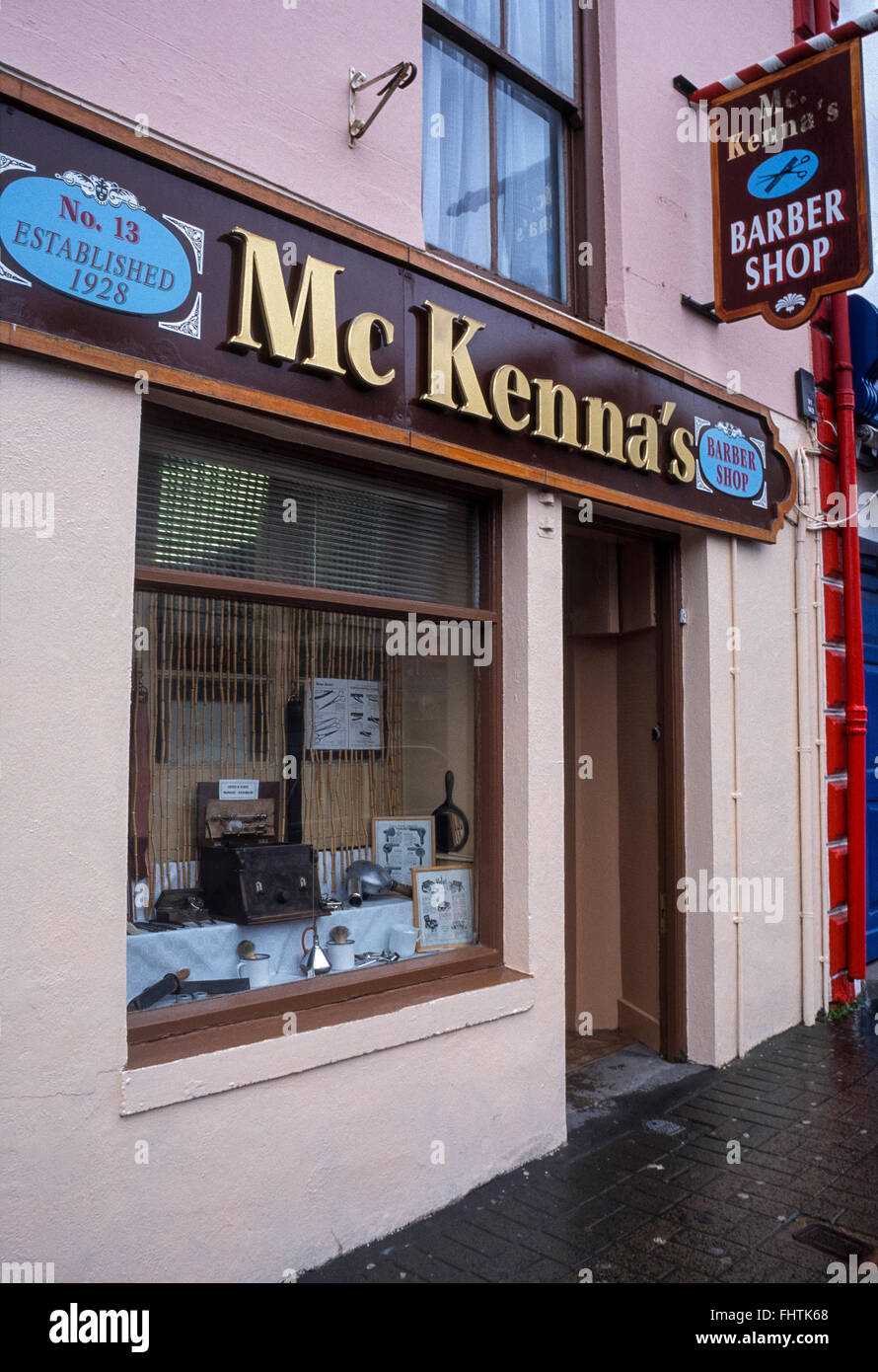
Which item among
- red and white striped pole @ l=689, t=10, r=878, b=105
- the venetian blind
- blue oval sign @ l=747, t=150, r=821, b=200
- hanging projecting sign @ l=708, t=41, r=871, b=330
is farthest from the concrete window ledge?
red and white striped pole @ l=689, t=10, r=878, b=105

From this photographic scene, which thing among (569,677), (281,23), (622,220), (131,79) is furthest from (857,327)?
(131,79)

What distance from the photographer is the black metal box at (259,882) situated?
371 cm

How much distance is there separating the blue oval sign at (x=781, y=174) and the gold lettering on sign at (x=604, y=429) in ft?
5.38

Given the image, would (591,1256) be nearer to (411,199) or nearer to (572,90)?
(411,199)

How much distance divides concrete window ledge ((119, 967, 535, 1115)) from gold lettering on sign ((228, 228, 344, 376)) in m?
2.32

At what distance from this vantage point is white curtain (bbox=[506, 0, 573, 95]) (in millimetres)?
4895

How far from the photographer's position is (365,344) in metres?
3.61

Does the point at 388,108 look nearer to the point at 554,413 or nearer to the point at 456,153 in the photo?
the point at 456,153

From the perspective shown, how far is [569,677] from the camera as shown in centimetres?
626

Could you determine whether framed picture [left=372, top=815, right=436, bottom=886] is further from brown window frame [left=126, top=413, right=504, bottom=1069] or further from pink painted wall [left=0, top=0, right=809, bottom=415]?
pink painted wall [left=0, top=0, right=809, bottom=415]

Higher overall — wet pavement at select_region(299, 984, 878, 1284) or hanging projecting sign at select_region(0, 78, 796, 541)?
hanging projecting sign at select_region(0, 78, 796, 541)

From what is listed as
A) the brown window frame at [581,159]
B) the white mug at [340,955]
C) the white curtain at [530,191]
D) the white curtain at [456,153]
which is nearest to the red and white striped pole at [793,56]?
the brown window frame at [581,159]

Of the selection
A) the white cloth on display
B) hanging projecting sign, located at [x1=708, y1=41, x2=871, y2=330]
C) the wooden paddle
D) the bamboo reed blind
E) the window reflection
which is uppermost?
the window reflection

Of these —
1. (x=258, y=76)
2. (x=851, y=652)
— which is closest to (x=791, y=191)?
(x=851, y=652)
